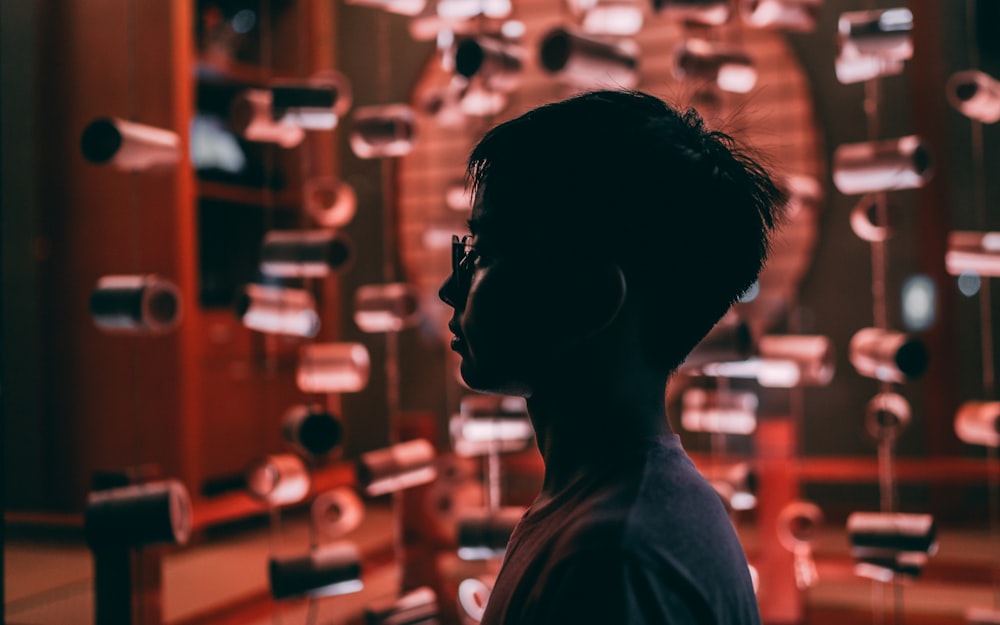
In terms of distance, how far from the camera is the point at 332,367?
169 cm

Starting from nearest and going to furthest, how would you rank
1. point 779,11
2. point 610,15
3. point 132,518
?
point 132,518 → point 779,11 → point 610,15

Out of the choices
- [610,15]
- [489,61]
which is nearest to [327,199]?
[489,61]

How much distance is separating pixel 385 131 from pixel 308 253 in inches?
11.8

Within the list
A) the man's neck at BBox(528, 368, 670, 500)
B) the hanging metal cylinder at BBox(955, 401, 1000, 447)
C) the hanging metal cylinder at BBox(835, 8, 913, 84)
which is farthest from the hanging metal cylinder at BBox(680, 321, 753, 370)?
the man's neck at BBox(528, 368, 670, 500)

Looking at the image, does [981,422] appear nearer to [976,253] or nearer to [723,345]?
[976,253]

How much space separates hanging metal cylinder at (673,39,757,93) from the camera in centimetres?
173

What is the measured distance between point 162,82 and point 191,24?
0.76ft

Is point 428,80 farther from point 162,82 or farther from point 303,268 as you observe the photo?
point 303,268

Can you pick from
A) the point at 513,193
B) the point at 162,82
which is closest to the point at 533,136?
the point at 513,193

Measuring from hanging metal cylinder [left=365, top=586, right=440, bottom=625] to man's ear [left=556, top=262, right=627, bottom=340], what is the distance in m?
1.12

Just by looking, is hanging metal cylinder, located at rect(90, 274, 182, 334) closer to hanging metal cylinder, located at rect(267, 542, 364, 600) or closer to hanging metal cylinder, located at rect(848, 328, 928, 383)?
hanging metal cylinder, located at rect(267, 542, 364, 600)

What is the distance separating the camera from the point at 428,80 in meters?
3.78

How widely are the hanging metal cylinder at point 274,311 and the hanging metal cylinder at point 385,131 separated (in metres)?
0.33

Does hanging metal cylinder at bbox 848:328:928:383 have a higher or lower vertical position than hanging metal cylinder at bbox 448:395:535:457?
higher
